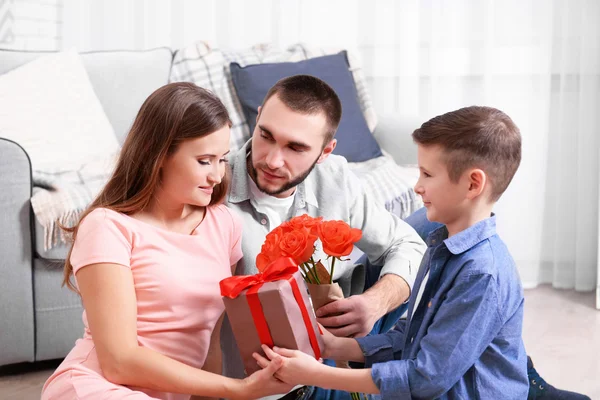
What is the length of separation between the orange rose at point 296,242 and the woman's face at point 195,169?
0.21 m

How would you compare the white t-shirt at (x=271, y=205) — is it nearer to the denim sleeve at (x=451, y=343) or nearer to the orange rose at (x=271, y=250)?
the orange rose at (x=271, y=250)

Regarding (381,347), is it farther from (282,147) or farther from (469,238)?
(282,147)

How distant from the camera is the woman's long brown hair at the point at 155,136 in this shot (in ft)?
4.79

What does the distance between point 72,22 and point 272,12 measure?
0.91 m

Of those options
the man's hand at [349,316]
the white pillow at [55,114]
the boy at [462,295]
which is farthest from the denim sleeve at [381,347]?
the white pillow at [55,114]

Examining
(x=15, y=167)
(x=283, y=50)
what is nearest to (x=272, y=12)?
(x=283, y=50)

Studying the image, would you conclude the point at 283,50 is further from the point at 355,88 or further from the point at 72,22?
the point at 72,22

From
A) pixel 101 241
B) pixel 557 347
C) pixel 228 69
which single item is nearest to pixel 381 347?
pixel 101 241

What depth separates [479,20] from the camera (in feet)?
11.4

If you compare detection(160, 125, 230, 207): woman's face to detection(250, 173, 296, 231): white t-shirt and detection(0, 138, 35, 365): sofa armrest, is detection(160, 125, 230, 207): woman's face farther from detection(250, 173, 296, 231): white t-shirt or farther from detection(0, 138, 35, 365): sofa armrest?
detection(0, 138, 35, 365): sofa armrest

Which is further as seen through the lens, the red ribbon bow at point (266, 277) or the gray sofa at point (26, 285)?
the gray sofa at point (26, 285)

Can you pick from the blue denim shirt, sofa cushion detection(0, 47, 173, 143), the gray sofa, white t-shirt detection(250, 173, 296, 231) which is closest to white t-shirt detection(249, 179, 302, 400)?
white t-shirt detection(250, 173, 296, 231)

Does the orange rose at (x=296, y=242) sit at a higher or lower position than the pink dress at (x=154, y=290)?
higher

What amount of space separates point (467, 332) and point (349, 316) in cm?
34
